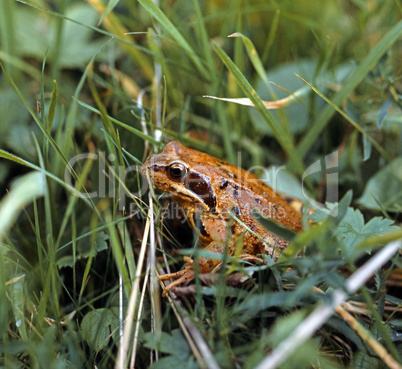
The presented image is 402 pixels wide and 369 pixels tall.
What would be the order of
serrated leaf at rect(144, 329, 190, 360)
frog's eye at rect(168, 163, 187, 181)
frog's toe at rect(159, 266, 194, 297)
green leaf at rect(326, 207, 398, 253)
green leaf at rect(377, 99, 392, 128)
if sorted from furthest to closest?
green leaf at rect(377, 99, 392, 128) → frog's eye at rect(168, 163, 187, 181) → frog's toe at rect(159, 266, 194, 297) → green leaf at rect(326, 207, 398, 253) → serrated leaf at rect(144, 329, 190, 360)

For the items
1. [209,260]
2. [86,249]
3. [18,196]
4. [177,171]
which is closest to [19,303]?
[86,249]

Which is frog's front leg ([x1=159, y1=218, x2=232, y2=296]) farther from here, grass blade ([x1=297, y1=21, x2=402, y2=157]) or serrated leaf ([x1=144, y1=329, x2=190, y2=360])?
grass blade ([x1=297, y1=21, x2=402, y2=157])

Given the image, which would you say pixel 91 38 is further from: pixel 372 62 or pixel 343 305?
pixel 343 305

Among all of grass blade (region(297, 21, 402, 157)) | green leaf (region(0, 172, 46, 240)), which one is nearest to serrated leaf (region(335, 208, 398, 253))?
grass blade (region(297, 21, 402, 157))

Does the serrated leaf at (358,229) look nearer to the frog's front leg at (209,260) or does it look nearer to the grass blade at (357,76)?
the frog's front leg at (209,260)

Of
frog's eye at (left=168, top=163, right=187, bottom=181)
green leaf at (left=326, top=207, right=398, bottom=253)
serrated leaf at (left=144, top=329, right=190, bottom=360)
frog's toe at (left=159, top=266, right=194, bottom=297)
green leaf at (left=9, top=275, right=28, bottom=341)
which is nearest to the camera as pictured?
serrated leaf at (left=144, top=329, right=190, bottom=360)

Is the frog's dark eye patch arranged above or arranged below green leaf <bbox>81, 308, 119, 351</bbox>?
above

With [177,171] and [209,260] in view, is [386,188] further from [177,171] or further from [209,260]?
[177,171]
